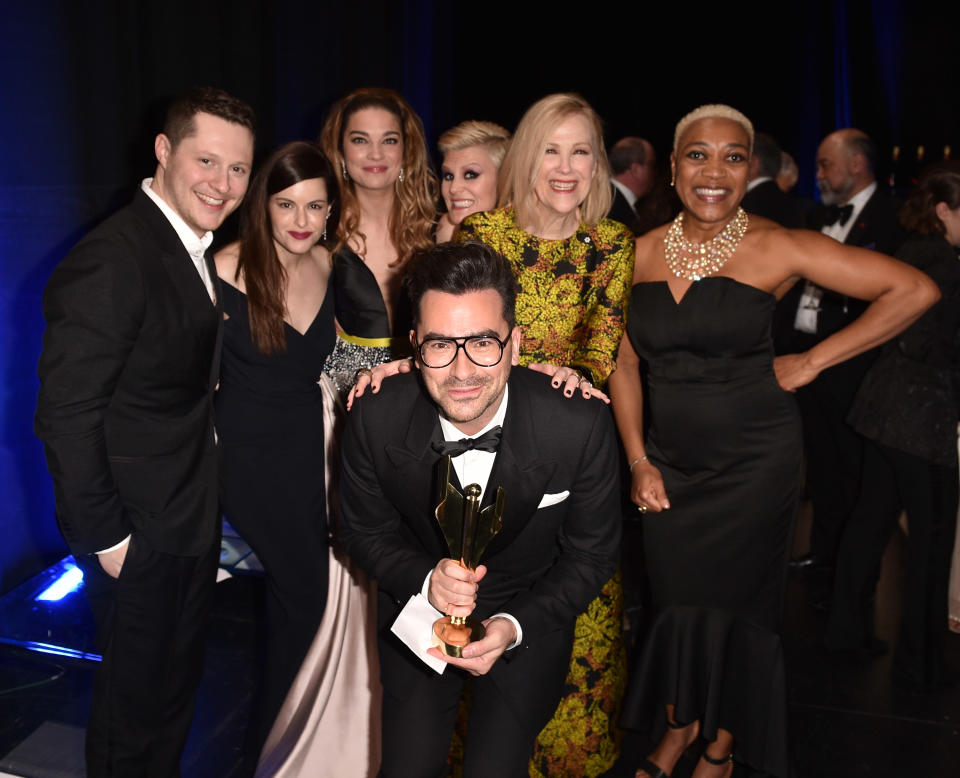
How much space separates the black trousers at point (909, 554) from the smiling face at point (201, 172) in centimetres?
253

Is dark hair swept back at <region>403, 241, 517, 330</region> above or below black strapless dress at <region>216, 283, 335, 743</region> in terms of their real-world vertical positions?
above

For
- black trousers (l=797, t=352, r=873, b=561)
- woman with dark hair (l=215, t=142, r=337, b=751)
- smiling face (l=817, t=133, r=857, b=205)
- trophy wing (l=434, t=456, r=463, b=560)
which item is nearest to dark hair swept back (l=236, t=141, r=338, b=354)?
woman with dark hair (l=215, t=142, r=337, b=751)

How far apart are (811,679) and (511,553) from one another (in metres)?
1.95

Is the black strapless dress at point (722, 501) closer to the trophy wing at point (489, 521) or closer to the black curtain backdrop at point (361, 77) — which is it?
the trophy wing at point (489, 521)

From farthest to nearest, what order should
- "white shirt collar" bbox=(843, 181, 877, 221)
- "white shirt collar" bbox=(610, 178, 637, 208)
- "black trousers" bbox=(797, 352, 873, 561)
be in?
"white shirt collar" bbox=(610, 178, 637, 208), "white shirt collar" bbox=(843, 181, 877, 221), "black trousers" bbox=(797, 352, 873, 561)

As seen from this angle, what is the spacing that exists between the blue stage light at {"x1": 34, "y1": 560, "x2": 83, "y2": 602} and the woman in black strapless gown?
8.62 feet

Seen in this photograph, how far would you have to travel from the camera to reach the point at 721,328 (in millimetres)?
2488

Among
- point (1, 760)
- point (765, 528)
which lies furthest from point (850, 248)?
point (1, 760)

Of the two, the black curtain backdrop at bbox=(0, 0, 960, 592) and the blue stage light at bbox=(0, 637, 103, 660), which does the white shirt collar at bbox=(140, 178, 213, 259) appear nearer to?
the black curtain backdrop at bbox=(0, 0, 960, 592)

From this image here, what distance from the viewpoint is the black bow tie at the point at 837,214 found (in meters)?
4.59

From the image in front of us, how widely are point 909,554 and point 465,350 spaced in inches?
93.4

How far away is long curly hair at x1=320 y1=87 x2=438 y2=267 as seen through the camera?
305cm

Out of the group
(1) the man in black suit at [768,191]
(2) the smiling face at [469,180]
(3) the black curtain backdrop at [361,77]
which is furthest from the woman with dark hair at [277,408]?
(1) the man in black suit at [768,191]

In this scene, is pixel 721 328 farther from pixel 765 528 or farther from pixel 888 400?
pixel 888 400
